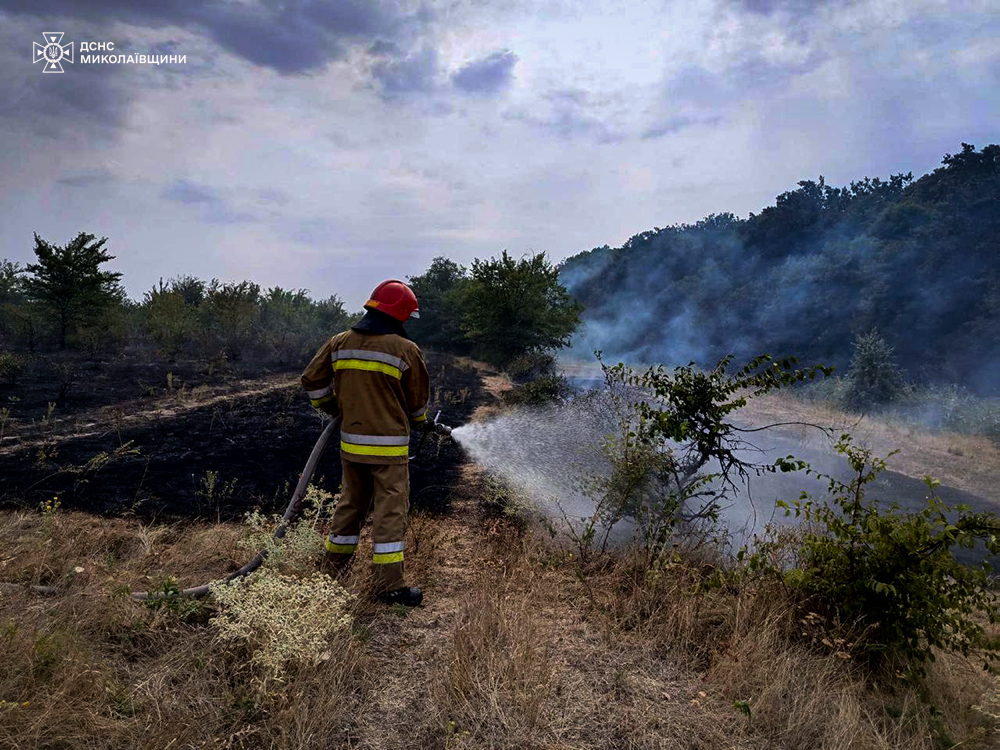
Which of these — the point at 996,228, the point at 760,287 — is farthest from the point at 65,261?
the point at 996,228

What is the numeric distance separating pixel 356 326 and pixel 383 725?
2.18 metres

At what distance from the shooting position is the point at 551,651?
9.00ft

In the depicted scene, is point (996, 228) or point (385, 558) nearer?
point (385, 558)

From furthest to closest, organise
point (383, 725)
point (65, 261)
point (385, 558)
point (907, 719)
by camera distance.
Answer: point (65, 261) < point (385, 558) < point (907, 719) < point (383, 725)

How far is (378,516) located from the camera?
325cm

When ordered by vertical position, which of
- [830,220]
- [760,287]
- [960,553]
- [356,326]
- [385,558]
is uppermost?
[830,220]

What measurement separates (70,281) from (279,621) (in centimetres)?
1655

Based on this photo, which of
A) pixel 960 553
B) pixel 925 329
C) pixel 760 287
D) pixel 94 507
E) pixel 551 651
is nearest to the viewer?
pixel 551 651

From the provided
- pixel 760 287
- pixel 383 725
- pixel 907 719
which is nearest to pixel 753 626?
pixel 907 719

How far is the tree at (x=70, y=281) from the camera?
1399cm

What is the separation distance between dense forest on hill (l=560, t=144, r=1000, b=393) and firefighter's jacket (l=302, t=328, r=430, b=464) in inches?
696

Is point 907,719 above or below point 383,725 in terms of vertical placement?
below

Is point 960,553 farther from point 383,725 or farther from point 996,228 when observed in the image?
point 996,228

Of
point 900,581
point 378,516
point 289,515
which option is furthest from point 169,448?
point 900,581
